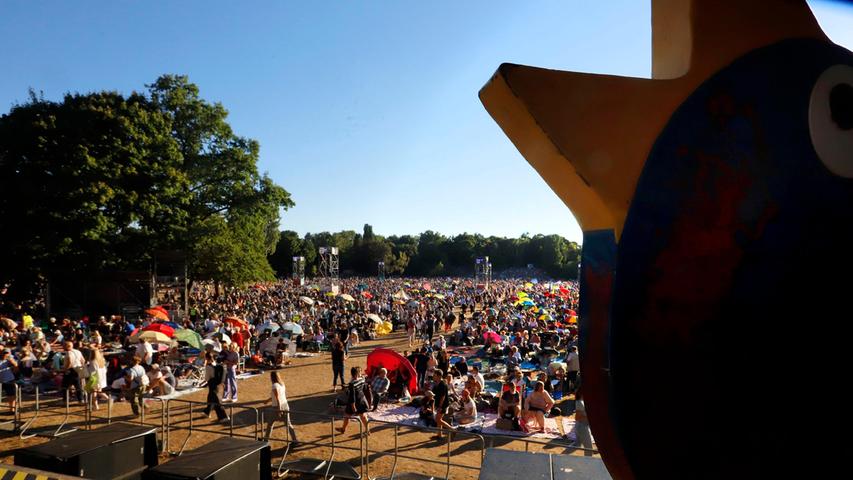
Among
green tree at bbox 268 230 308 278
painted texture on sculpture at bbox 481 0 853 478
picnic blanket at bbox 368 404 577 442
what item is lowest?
picnic blanket at bbox 368 404 577 442

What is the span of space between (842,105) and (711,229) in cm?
87

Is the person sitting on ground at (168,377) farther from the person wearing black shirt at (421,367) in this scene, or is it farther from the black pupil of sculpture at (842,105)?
the black pupil of sculpture at (842,105)

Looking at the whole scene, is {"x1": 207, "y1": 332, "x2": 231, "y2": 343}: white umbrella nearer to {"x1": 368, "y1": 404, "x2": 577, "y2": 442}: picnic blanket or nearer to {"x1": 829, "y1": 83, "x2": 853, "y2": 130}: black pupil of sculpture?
{"x1": 368, "y1": 404, "x2": 577, "y2": 442}: picnic blanket

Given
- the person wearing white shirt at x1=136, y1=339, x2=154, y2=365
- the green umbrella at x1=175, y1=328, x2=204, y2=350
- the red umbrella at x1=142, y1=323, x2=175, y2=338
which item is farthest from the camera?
the green umbrella at x1=175, y1=328, x2=204, y2=350

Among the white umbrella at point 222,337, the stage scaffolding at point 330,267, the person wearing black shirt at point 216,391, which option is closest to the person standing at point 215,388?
the person wearing black shirt at point 216,391

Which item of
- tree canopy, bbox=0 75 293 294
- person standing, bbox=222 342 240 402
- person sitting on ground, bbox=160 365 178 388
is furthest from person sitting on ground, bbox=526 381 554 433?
tree canopy, bbox=0 75 293 294

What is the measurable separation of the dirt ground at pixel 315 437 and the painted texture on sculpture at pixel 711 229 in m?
5.18

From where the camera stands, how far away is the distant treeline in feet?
314

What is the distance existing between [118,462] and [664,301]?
283 inches

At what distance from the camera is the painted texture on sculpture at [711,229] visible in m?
2.11

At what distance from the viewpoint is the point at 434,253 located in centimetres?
10694

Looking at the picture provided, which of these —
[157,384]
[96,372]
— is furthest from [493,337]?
[96,372]

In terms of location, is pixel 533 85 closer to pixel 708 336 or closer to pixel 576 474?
pixel 708 336

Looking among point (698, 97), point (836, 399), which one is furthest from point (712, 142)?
point (836, 399)
